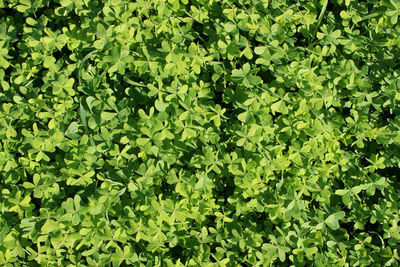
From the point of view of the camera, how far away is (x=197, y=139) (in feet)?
8.64

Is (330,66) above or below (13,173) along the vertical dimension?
above

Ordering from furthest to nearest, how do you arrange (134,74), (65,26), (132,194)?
(65,26) < (134,74) < (132,194)

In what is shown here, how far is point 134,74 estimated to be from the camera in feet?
8.77

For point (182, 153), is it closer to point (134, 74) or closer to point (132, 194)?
point (132, 194)

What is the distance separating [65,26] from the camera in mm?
2904

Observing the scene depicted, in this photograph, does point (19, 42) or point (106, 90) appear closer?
point (106, 90)

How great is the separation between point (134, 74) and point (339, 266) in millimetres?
1838

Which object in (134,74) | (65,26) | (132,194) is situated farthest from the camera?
(65,26)

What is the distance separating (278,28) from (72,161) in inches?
64.3

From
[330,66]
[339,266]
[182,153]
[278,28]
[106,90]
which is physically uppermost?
[278,28]

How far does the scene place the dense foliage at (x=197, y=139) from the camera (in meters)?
2.52

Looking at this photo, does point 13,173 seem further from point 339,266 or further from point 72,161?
point 339,266

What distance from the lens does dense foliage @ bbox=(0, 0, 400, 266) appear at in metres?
2.52

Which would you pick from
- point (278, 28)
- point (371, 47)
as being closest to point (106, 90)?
point (278, 28)
